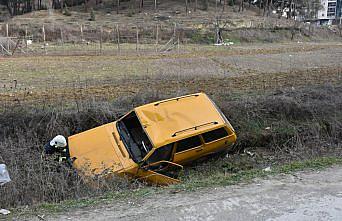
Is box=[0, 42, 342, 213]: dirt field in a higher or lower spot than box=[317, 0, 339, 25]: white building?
lower

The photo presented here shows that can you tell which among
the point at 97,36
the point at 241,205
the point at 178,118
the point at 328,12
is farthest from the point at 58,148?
the point at 328,12

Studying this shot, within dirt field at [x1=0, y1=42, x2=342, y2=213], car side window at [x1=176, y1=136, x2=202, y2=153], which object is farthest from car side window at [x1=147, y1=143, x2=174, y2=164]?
dirt field at [x1=0, y1=42, x2=342, y2=213]

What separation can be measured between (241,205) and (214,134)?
3.70 meters

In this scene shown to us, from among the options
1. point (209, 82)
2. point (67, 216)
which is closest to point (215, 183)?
point (67, 216)

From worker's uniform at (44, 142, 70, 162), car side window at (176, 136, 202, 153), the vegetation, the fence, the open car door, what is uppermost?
the vegetation

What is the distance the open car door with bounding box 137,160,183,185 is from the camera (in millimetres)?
7984

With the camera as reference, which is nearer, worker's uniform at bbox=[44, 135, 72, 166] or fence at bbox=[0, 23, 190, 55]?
worker's uniform at bbox=[44, 135, 72, 166]

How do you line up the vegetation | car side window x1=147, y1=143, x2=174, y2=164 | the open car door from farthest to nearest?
the vegetation, car side window x1=147, y1=143, x2=174, y2=164, the open car door

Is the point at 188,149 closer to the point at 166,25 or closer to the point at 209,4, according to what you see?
the point at 166,25

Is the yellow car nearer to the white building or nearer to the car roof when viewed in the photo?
the car roof

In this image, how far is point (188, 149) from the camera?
856cm

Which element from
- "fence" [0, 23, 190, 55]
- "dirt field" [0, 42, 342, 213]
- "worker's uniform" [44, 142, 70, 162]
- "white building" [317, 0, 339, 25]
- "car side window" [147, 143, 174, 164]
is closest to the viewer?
"dirt field" [0, 42, 342, 213]

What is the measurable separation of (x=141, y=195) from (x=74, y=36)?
41.0 metres

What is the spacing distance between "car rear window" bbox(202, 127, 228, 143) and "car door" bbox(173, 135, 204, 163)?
17 cm
